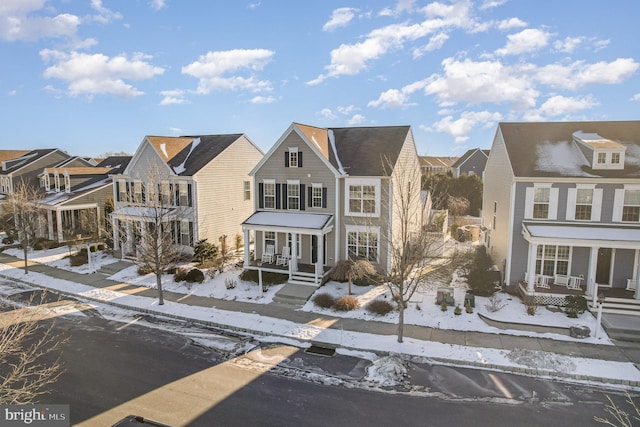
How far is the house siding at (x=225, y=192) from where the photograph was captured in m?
29.0

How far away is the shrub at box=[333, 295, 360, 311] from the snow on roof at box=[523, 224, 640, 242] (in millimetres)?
9231

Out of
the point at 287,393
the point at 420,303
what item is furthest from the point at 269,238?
the point at 287,393

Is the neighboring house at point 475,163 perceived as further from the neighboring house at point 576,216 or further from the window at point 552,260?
the window at point 552,260

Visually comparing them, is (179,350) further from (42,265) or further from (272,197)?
(42,265)

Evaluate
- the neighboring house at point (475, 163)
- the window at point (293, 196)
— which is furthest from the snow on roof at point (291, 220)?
the neighboring house at point (475, 163)

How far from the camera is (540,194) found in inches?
834

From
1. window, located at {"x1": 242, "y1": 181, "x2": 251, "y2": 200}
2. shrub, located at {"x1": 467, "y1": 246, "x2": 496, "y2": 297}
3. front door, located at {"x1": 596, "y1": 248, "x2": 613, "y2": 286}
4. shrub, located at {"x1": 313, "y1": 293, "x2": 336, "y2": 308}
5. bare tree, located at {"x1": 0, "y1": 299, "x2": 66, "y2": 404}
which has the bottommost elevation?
bare tree, located at {"x1": 0, "y1": 299, "x2": 66, "y2": 404}

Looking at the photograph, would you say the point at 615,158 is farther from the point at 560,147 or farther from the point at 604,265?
the point at 604,265

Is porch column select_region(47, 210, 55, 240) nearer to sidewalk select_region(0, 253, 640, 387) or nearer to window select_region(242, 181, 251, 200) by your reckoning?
sidewalk select_region(0, 253, 640, 387)

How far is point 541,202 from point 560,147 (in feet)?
13.1

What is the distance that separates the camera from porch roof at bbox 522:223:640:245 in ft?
63.1

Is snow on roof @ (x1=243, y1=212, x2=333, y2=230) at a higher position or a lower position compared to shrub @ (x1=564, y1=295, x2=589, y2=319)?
higher

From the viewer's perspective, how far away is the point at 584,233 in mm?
19875

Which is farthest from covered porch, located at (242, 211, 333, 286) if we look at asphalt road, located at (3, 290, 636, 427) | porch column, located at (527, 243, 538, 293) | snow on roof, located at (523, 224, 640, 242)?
snow on roof, located at (523, 224, 640, 242)
